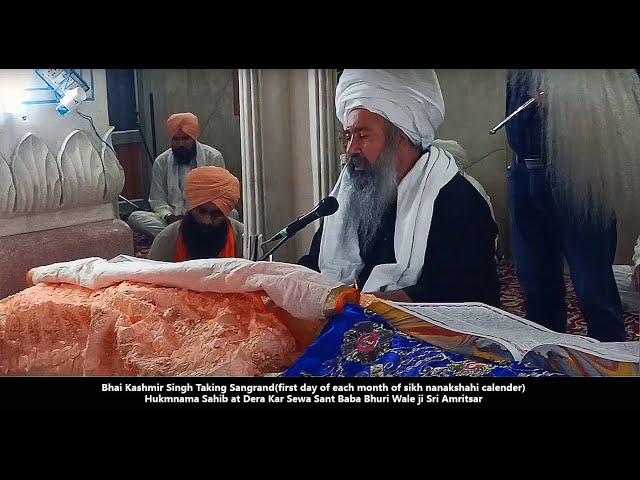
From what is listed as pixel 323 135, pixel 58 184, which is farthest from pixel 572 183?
pixel 58 184

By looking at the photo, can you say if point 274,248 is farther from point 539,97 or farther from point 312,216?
point 539,97

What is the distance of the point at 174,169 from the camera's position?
13.4ft

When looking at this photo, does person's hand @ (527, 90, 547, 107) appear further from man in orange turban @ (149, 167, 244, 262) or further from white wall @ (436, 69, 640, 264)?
man in orange turban @ (149, 167, 244, 262)

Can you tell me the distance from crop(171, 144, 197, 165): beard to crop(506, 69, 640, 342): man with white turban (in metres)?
1.37

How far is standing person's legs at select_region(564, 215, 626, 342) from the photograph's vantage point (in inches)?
155

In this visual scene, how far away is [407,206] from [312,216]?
0.41 m

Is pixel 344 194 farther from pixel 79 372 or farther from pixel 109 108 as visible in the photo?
pixel 79 372

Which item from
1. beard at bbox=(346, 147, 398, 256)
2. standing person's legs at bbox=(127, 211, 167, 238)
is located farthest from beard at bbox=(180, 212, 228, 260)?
beard at bbox=(346, 147, 398, 256)

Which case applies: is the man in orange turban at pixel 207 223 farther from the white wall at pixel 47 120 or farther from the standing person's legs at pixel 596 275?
the standing person's legs at pixel 596 275

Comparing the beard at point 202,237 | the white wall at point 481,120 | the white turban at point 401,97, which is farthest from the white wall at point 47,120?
the white wall at point 481,120

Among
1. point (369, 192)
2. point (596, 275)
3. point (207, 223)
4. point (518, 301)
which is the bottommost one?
point (518, 301)

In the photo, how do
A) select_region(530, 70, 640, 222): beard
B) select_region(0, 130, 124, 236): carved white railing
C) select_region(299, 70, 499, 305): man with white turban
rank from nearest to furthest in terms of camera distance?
select_region(530, 70, 640, 222): beard, select_region(299, 70, 499, 305): man with white turban, select_region(0, 130, 124, 236): carved white railing
